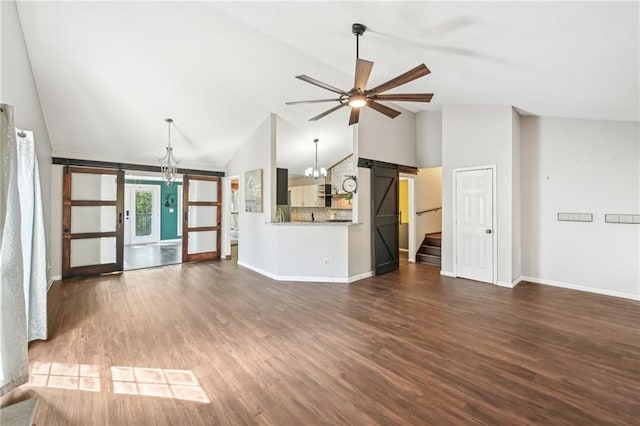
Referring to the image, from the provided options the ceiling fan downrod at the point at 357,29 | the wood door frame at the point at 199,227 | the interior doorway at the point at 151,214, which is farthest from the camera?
the interior doorway at the point at 151,214

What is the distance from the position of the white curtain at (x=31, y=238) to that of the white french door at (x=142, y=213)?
27.3 feet

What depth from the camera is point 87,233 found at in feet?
19.6

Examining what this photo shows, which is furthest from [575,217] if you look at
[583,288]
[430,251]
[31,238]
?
[31,238]

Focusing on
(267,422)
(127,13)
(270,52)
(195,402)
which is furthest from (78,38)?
(267,422)

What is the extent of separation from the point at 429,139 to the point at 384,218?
7.51 feet

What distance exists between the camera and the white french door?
34.2ft

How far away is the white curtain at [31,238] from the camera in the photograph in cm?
282

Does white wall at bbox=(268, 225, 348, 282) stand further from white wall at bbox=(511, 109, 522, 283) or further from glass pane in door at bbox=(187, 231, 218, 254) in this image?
glass pane in door at bbox=(187, 231, 218, 254)

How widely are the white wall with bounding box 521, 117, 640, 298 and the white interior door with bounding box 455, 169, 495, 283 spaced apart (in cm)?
78

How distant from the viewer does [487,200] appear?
5242mm

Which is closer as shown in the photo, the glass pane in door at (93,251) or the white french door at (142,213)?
the glass pane in door at (93,251)

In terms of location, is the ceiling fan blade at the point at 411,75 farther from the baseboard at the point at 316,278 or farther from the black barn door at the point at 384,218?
the baseboard at the point at 316,278

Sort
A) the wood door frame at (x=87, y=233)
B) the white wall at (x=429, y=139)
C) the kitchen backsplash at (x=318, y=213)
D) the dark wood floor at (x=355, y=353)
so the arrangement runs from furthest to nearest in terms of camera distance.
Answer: the kitchen backsplash at (x=318, y=213)
the white wall at (x=429, y=139)
the wood door frame at (x=87, y=233)
the dark wood floor at (x=355, y=353)

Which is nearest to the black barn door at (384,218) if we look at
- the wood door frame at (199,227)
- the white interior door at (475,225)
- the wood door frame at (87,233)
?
the white interior door at (475,225)
